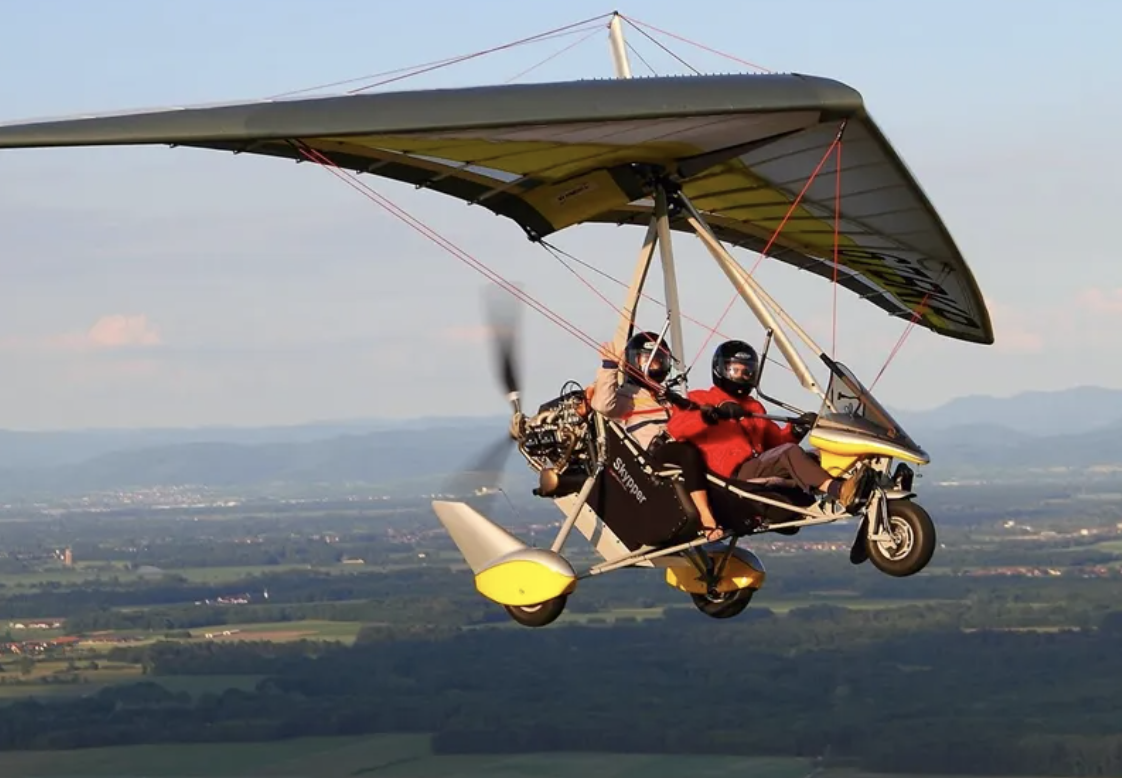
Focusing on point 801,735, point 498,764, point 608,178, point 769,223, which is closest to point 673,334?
point 608,178

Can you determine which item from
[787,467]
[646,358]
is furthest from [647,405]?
[787,467]

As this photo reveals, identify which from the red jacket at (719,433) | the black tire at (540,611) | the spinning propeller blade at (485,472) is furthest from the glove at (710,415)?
the spinning propeller blade at (485,472)

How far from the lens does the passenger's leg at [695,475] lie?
1789 cm

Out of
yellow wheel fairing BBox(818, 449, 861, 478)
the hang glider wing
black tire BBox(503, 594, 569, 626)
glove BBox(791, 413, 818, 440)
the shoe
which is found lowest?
black tire BBox(503, 594, 569, 626)

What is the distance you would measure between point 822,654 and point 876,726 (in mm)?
25640

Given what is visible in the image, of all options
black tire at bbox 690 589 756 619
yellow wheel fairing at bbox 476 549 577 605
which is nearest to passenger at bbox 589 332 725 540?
yellow wheel fairing at bbox 476 549 577 605

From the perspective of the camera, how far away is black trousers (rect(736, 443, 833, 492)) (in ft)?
56.3

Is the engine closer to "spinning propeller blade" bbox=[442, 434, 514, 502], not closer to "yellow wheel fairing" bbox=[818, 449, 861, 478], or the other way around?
"spinning propeller blade" bbox=[442, 434, 514, 502]

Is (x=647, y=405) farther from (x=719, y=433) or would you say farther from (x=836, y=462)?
(x=836, y=462)

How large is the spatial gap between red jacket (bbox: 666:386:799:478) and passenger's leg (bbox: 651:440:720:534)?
0.31 ft

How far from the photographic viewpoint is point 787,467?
17.5 m

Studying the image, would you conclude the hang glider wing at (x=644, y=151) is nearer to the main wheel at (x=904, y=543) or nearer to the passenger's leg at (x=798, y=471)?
the passenger's leg at (x=798, y=471)

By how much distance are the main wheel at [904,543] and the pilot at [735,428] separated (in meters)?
0.84

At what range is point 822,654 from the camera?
187 meters
